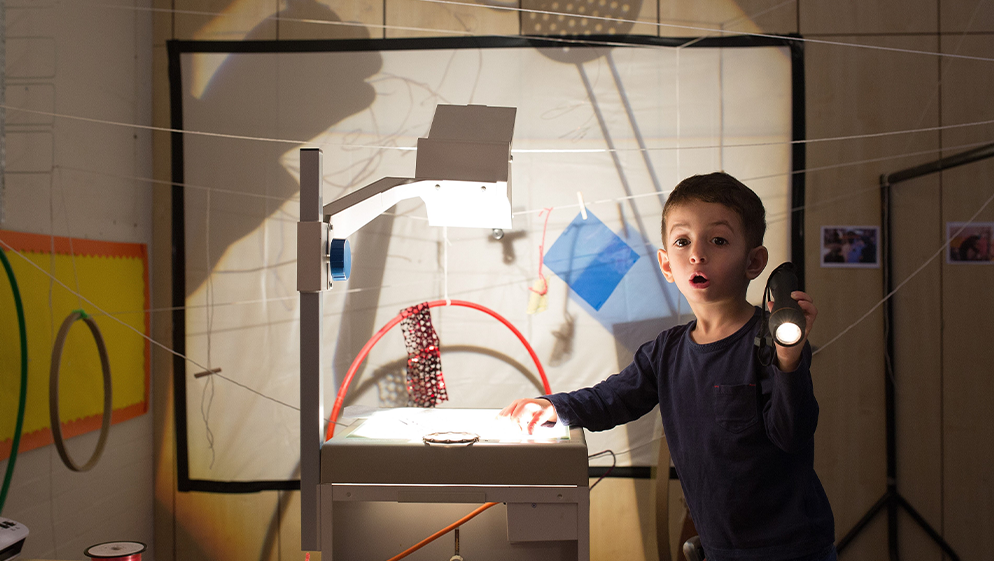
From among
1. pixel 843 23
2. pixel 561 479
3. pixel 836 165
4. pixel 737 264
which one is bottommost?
pixel 561 479

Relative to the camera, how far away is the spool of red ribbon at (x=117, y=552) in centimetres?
147

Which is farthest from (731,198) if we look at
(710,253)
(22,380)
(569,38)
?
(22,380)

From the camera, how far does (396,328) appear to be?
→ 2.26 meters

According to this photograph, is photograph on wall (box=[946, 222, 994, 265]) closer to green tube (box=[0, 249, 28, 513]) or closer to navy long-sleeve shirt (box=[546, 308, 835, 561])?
navy long-sleeve shirt (box=[546, 308, 835, 561])

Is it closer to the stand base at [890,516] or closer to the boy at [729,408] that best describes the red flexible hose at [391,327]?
the boy at [729,408]

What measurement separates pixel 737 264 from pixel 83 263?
1.98m

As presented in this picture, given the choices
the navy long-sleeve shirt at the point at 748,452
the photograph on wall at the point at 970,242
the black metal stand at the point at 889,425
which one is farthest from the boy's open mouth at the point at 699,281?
the photograph on wall at the point at 970,242

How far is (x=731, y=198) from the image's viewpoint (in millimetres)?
1067

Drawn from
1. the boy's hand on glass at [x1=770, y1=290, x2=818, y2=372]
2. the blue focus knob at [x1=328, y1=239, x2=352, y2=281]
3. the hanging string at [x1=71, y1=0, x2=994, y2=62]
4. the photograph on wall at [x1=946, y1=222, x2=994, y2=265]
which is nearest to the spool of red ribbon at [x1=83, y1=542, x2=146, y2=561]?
the blue focus knob at [x1=328, y1=239, x2=352, y2=281]

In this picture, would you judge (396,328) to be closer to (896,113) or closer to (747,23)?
(747,23)

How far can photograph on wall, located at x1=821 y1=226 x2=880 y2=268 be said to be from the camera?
7.32ft

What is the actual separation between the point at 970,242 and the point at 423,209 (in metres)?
1.93

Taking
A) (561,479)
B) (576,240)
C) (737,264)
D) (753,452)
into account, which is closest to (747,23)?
(576,240)

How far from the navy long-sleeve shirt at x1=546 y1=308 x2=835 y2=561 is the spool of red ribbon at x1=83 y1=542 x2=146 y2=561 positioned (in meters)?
1.12
